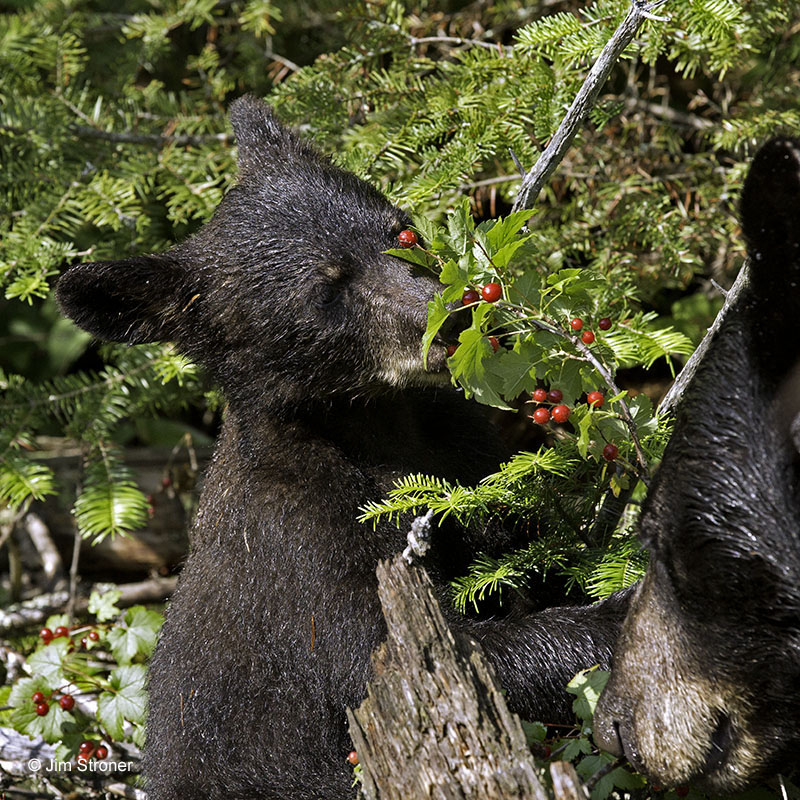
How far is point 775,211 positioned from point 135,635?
378 cm

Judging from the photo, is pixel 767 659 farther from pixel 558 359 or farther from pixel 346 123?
pixel 346 123

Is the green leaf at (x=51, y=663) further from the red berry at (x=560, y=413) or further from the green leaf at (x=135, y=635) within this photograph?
the red berry at (x=560, y=413)

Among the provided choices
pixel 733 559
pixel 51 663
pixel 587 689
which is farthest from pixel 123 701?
pixel 733 559

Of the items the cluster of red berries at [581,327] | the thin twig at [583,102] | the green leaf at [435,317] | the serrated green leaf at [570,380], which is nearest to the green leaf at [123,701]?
the green leaf at [435,317]

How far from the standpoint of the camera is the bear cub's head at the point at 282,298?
3.88 m

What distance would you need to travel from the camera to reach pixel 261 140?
15.4 ft

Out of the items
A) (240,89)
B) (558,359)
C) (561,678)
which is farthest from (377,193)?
(240,89)

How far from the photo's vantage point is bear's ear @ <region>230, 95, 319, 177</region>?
4.57 m

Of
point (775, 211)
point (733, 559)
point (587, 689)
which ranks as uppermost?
point (775, 211)

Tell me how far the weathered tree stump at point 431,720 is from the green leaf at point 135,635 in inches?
98.7

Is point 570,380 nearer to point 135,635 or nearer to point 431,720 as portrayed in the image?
point 431,720

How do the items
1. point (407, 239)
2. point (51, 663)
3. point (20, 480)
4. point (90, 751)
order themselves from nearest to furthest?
point (407, 239)
point (90, 751)
point (51, 663)
point (20, 480)

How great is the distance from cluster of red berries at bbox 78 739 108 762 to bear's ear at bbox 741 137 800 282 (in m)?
3.68

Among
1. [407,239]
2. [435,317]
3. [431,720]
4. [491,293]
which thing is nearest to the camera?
[431,720]
